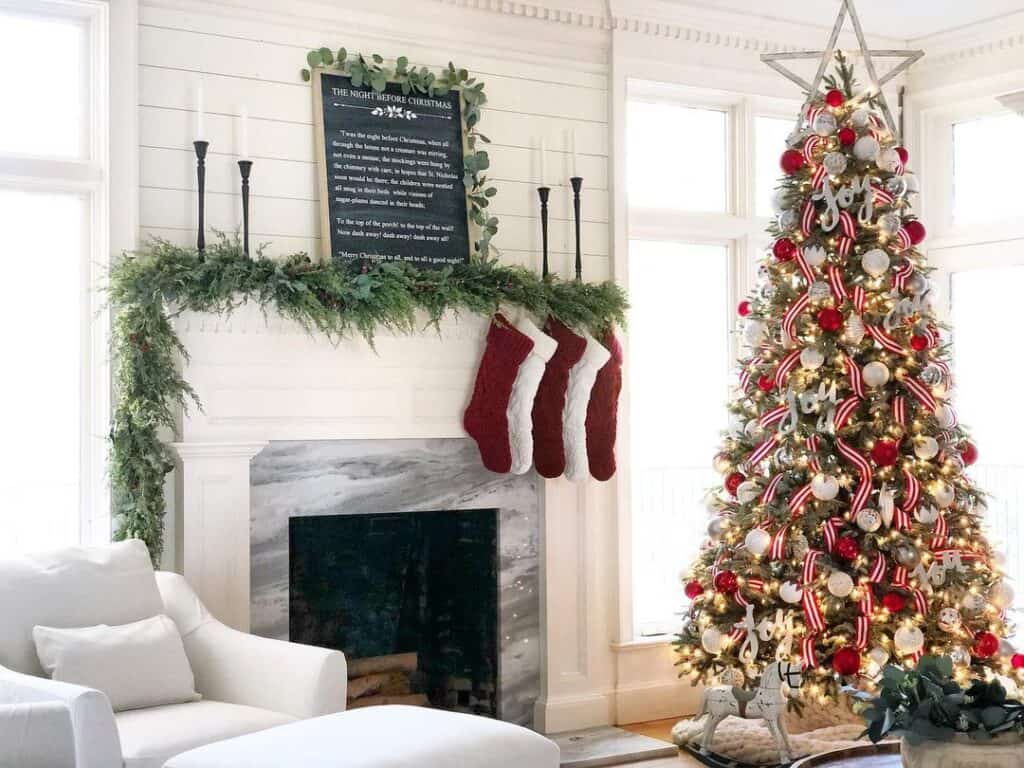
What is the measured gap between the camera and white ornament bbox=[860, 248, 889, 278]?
4.46 meters

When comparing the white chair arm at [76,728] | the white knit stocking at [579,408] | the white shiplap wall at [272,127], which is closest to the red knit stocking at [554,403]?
the white knit stocking at [579,408]

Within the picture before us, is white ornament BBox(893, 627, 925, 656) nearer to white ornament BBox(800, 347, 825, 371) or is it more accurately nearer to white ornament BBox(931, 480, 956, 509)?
white ornament BBox(931, 480, 956, 509)

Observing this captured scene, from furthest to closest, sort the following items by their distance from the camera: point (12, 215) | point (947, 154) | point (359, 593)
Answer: point (947, 154) → point (359, 593) → point (12, 215)

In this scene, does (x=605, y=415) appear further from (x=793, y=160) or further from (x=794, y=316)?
(x=793, y=160)

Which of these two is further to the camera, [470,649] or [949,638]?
[470,649]

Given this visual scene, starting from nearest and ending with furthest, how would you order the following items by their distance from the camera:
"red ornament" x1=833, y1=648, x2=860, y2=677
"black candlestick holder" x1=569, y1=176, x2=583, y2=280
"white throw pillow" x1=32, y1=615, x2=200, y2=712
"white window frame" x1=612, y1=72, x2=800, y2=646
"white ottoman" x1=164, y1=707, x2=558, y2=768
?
"white ottoman" x1=164, y1=707, x2=558, y2=768
"white throw pillow" x1=32, y1=615, x2=200, y2=712
"red ornament" x1=833, y1=648, x2=860, y2=677
"black candlestick holder" x1=569, y1=176, x2=583, y2=280
"white window frame" x1=612, y1=72, x2=800, y2=646

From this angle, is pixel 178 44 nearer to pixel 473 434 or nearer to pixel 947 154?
pixel 473 434

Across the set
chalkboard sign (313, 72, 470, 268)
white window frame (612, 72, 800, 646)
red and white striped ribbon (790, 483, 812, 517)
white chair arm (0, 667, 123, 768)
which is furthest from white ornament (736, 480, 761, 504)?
white chair arm (0, 667, 123, 768)

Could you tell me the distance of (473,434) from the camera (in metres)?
4.80

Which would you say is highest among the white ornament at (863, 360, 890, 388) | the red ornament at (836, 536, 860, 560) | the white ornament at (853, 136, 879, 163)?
the white ornament at (853, 136, 879, 163)

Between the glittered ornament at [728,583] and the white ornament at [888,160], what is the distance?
150cm

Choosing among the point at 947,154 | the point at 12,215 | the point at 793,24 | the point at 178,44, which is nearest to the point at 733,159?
the point at 793,24

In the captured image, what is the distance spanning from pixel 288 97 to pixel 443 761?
2527 millimetres

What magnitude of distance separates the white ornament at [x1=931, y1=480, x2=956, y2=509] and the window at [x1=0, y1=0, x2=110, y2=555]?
2.74m
